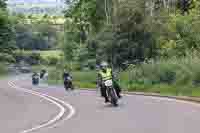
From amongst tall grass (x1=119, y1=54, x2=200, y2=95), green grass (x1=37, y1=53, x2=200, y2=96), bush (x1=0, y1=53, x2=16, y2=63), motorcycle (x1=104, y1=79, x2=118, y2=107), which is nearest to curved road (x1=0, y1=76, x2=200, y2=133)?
motorcycle (x1=104, y1=79, x2=118, y2=107)

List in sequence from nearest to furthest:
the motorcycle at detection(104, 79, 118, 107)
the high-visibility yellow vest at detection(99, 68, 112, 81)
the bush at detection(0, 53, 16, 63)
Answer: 1. the motorcycle at detection(104, 79, 118, 107)
2. the high-visibility yellow vest at detection(99, 68, 112, 81)
3. the bush at detection(0, 53, 16, 63)

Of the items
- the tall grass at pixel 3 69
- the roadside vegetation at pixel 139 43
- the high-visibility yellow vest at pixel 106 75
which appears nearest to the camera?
the high-visibility yellow vest at pixel 106 75

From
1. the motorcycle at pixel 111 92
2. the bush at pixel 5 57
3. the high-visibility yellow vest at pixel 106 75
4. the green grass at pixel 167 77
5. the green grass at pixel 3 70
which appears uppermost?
the high-visibility yellow vest at pixel 106 75

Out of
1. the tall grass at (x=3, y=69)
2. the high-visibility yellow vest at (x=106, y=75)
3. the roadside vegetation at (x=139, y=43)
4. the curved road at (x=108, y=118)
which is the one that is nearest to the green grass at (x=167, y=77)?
the roadside vegetation at (x=139, y=43)

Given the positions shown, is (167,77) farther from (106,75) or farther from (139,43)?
(139,43)

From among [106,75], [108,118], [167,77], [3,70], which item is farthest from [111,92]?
[3,70]

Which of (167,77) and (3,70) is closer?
(167,77)

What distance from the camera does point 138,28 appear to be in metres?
48.2

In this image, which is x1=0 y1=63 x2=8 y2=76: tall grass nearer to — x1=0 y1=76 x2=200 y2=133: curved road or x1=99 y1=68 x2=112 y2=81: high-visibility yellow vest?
x1=0 y1=76 x2=200 y2=133: curved road

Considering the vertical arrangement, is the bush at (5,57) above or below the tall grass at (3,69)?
above

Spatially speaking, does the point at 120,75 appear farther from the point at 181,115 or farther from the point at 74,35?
the point at 74,35

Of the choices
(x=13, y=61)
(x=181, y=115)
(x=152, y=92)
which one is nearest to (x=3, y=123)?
(x=181, y=115)

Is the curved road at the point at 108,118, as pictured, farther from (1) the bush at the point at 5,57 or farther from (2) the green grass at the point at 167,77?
(1) the bush at the point at 5,57

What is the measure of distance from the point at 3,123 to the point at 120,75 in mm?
24042
